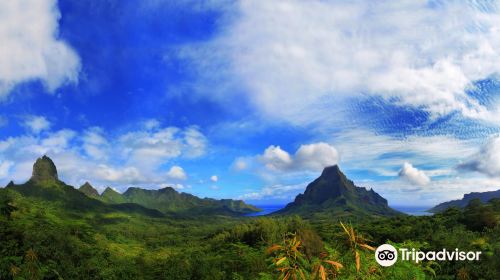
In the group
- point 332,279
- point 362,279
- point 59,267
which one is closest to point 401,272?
point 362,279

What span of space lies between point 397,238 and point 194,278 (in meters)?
29.1

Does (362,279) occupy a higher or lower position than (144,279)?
higher

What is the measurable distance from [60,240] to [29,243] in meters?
11.7

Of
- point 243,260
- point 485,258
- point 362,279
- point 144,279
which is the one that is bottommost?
point 144,279

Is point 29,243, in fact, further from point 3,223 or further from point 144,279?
point 144,279

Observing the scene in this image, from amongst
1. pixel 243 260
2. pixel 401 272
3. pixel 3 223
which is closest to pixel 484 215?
pixel 243 260

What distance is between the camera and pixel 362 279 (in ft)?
15.4

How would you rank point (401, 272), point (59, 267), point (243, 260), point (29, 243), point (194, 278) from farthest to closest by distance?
point (29, 243)
point (59, 267)
point (194, 278)
point (243, 260)
point (401, 272)

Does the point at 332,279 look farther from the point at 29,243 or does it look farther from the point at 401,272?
the point at 29,243

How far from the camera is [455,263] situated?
23.9 m

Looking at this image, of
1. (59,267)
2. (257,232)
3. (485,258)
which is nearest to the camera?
(485,258)

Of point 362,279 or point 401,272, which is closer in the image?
point 362,279

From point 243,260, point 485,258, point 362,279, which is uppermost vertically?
point 362,279

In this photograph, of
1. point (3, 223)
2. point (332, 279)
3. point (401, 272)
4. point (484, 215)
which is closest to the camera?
point (332, 279)
